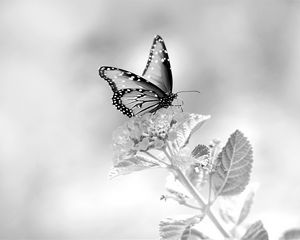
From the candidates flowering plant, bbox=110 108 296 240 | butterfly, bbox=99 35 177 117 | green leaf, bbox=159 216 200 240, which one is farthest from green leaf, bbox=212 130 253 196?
butterfly, bbox=99 35 177 117

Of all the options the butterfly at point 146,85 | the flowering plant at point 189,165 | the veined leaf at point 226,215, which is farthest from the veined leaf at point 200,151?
the butterfly at point 146,85

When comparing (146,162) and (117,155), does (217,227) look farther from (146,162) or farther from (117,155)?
(117,155)

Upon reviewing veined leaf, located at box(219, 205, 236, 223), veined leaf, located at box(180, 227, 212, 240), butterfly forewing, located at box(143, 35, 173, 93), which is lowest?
veined leaf, located at box(180, 227, 212, 240)

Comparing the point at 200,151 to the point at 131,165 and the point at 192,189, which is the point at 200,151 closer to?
the point at 192,189

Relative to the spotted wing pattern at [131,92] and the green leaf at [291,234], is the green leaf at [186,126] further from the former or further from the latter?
the spotted wing pattern at [131,92]

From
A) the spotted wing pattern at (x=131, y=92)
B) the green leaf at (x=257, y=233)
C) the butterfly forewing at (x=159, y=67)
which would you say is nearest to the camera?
the green leaf at (x=257, y=233)

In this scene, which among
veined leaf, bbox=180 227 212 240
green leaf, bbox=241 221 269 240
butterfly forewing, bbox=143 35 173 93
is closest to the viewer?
green leaf, bbox=241 221 269 240

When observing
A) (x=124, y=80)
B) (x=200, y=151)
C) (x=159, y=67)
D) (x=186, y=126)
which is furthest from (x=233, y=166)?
(x=124, y=80)

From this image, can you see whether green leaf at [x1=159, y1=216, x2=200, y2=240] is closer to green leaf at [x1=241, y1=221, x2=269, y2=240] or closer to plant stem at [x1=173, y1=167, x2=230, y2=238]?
plant stem at [x1=173, y1=167, x2=230, y2=238]
